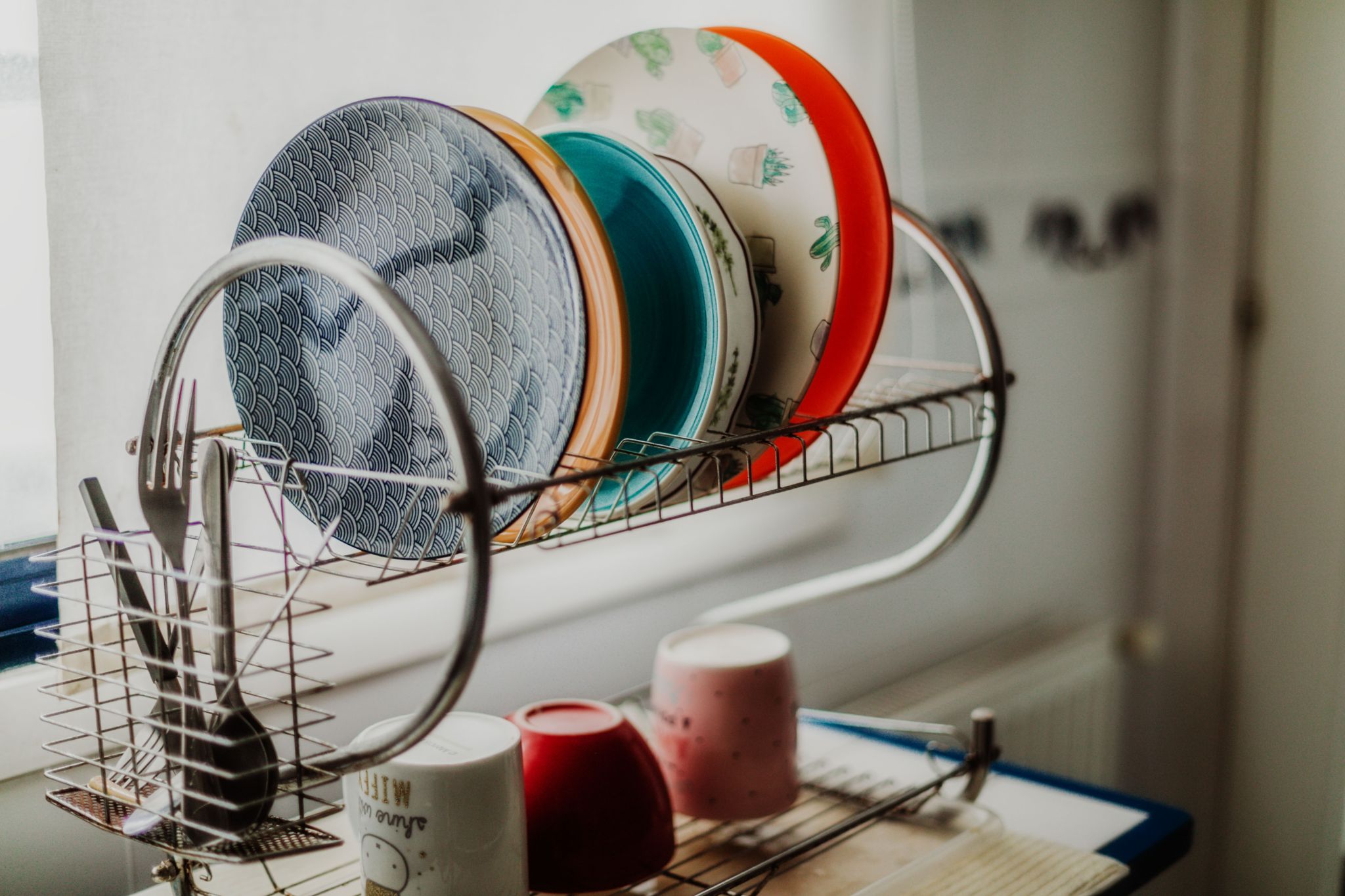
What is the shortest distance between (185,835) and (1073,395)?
1.53m

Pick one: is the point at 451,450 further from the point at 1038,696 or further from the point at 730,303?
the point at 1038,696

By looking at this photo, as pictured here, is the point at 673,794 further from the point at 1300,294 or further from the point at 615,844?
the point at 1300,294

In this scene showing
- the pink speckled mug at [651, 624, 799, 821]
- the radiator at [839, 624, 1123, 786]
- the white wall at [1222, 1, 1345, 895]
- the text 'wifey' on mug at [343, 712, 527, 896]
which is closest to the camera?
the text 'wifey' on mug at [343, 712, 527, 896]

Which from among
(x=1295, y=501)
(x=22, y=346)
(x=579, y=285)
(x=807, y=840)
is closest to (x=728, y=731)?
(x=807, y=840)

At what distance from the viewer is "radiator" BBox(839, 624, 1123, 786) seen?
5.25ft

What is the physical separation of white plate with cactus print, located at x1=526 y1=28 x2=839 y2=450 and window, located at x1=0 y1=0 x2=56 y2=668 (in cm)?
34

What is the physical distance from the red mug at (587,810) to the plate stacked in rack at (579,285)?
0.15m

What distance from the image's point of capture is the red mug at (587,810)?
0.76 m

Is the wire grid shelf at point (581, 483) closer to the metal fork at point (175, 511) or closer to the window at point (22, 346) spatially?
the metal fork at point (175, 511)

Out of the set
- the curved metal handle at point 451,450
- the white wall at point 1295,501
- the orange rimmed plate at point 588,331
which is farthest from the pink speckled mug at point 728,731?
the white wall at point 1295,501

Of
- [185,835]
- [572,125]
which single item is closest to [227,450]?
[185,835]

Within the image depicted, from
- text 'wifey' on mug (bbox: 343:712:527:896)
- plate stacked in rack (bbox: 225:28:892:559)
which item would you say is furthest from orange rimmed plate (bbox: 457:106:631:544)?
text 'wifey' on mug (bbox: 343:712:527:896)

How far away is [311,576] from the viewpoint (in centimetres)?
99

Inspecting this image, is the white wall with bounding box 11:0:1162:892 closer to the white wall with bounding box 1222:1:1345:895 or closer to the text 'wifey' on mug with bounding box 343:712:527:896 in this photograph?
the white wall with bounding box 1222:1:1345:895
